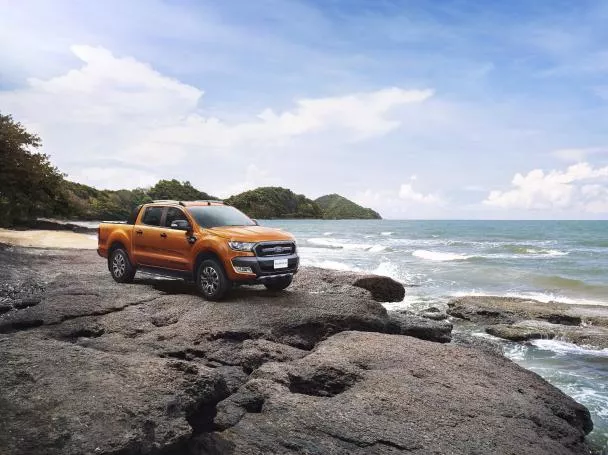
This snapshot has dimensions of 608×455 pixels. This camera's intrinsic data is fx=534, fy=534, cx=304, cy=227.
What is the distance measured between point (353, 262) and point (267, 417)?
26711 mm

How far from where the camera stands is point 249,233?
9891mm

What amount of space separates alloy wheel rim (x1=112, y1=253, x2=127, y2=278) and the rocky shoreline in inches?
93.9

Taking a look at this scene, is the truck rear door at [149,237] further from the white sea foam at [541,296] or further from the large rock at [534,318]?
the white sea foam at [541,296]

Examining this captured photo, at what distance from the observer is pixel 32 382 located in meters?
5.28

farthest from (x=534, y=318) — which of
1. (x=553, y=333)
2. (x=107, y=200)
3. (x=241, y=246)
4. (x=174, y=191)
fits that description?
(x=174, y=191)

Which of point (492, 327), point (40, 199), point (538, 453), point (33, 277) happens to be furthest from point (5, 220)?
point (538, 453)

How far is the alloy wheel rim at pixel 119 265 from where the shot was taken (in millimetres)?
11703

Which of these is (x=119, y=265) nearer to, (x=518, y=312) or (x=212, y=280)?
(x=212, y=280)

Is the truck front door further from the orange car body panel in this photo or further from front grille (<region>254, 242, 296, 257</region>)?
front grille (<region>254, 242, 296, 257</region>)

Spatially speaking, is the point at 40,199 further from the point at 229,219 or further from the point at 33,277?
the point at 229,219

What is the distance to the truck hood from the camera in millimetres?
9703

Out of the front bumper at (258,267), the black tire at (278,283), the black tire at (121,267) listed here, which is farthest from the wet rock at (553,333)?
the black tire at (121,267)

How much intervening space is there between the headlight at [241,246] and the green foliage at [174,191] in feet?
308

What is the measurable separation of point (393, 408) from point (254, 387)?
1466 millimetres
